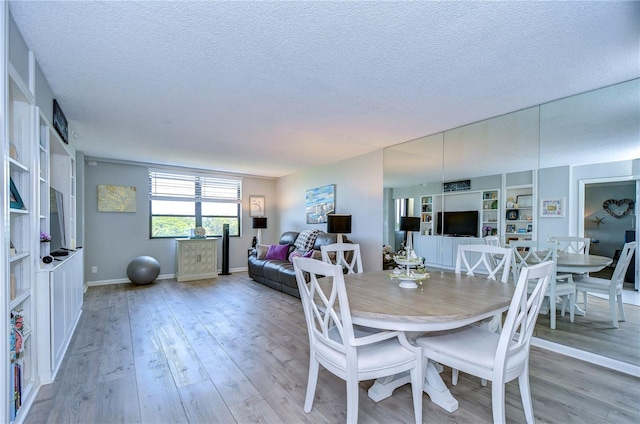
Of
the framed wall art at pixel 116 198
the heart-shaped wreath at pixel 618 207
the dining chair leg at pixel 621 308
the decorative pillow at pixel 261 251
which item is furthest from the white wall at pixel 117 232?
the dining chair leg at pixel 621 308

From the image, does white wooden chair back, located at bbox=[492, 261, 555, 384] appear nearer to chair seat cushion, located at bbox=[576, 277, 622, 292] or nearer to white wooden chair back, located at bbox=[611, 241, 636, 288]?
white wooden chair back, located at bbox=[611, 241, 636, 288]

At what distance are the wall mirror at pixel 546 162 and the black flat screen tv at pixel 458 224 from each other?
0.07 metres

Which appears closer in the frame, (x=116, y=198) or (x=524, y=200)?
(x=524, y=200)

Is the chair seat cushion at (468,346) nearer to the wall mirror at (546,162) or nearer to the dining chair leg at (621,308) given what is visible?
the wall mirror at (546,162)

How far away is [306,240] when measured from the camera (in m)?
5.43

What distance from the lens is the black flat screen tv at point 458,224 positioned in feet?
12.6

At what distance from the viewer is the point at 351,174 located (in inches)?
204

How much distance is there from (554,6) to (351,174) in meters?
3.73

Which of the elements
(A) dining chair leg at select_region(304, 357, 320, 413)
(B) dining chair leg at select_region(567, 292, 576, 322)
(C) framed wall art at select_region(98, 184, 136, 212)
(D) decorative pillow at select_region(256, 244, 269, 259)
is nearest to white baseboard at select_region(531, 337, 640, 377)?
(B) dining chair leg at select_region(567, 292, 576, 322)

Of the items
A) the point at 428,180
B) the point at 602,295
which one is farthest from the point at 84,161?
the point at 602,295

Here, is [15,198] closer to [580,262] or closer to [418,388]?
[418,388]

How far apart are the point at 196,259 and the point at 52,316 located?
381 cm

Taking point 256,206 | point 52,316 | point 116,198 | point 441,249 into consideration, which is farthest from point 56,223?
point 441,249

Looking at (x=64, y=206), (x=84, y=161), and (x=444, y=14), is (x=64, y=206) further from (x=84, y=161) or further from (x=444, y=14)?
(x=444, y=14)
